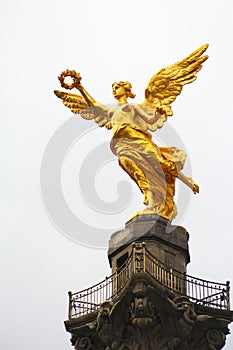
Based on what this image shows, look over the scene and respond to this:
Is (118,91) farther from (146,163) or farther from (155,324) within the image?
(155,324)

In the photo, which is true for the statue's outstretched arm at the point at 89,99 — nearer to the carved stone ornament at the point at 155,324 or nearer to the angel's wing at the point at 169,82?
the angel's wing at the point at 169,82

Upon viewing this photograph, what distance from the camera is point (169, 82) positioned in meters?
57.6

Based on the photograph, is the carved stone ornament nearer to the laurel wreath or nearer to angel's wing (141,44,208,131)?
angel's wing (141,44,208,131)

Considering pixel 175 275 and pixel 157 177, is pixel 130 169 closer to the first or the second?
pixel 157 177

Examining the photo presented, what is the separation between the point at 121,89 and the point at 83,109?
71.7 inches

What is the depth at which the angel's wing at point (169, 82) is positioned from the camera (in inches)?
2250

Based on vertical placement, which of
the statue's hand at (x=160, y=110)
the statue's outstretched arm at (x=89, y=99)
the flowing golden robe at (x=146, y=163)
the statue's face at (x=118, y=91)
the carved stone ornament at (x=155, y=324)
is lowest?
the carved stone ornament at (x=155, y=324)

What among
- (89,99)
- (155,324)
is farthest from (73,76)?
(155,324)

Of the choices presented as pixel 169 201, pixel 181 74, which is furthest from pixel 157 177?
pixel 181 74

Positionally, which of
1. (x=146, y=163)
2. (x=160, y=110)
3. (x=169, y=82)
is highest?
(x=169, y=82)

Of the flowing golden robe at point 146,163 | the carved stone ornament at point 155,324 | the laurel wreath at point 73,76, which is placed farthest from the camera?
the laurel wreath at point 73,76

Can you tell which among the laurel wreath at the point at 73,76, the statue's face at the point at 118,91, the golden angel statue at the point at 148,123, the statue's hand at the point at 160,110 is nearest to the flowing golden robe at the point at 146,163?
the golden angel statue at the point at 148,123

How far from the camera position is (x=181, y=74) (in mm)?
57688

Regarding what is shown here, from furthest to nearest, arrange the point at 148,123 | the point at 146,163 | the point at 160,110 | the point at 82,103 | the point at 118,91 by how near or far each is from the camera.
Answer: the point at 82,103, the point at 118,91, the point at 160,110, the point at 148,123, the point at 146,163
